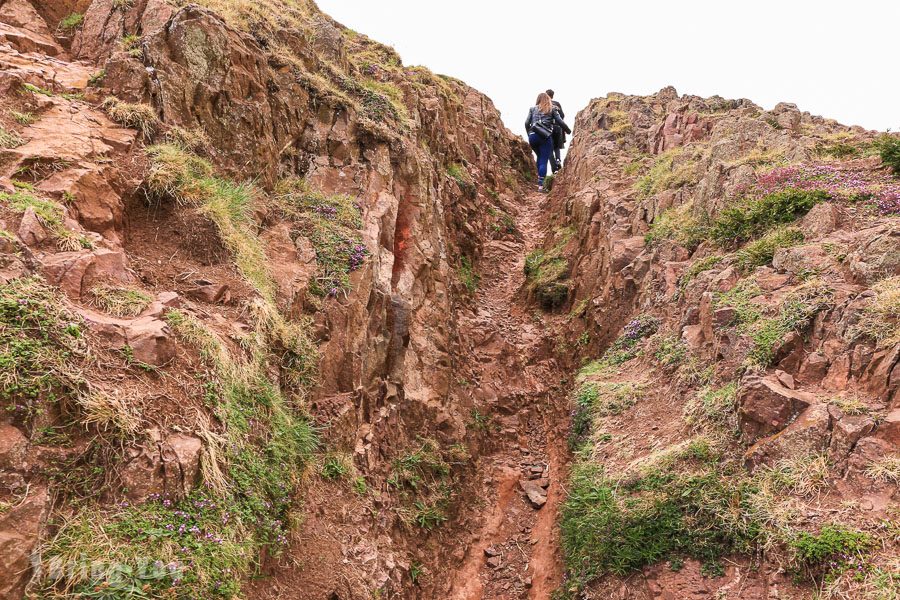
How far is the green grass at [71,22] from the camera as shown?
8.04 meters

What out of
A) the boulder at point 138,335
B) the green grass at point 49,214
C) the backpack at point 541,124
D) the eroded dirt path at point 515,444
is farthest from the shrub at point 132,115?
the backpack at point 541,124

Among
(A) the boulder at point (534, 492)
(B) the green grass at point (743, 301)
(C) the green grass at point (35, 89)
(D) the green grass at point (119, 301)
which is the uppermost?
(B) the green grass at point (743, 301)

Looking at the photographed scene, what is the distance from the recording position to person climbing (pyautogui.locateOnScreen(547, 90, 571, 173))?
77.1 feet

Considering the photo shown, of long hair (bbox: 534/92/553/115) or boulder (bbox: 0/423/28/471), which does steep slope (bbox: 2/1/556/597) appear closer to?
→ boulder (bbox: 0/423/28/471)

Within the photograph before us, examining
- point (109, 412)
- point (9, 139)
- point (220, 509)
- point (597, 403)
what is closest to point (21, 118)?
point (9, 139)

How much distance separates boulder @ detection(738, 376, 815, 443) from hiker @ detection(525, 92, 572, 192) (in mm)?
18506

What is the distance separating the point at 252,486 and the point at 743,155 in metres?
12.6

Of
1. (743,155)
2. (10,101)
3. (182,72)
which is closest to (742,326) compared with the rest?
(743,155)

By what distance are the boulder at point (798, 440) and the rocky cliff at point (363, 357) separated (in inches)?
1.4

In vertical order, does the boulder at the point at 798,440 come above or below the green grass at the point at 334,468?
above

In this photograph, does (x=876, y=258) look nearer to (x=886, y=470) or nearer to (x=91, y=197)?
(x=886, y=470)

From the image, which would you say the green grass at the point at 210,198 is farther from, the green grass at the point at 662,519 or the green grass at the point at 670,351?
the green grass at the point at 670,351

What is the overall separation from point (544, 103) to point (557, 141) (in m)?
1.88

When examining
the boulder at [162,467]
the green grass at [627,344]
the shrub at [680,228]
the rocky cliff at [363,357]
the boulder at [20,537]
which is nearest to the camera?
the boulder at [20,537]
